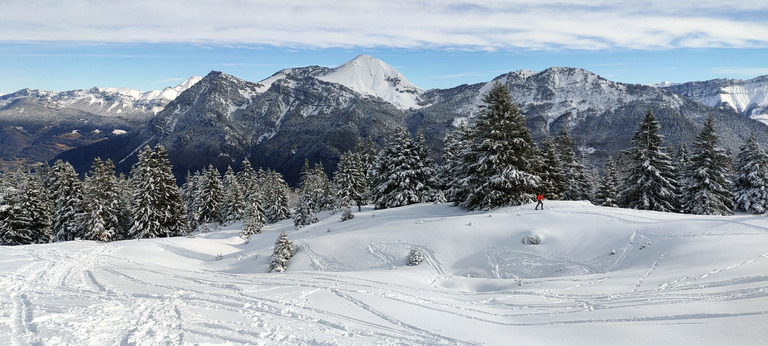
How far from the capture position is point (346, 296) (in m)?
10.8

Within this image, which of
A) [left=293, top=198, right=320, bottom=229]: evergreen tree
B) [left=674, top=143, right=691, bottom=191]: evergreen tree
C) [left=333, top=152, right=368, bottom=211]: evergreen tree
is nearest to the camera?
[left=674, top=143, right=691, bottom=191]: evergreen tree

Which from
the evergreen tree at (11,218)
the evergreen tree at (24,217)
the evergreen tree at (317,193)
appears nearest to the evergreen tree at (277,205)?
the evergreen tree at (317,193)

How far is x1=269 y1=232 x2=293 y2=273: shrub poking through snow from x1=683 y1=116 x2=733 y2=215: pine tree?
104 ft

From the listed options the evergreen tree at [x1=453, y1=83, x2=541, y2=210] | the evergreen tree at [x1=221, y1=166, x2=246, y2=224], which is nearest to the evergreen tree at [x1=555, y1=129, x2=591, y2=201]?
Result: the evergreen tree at [x1=453, y1=83, x2=541, y2=210]

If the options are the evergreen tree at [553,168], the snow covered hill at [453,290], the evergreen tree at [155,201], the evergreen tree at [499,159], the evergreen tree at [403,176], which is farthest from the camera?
the evergreen tree at [403,176]

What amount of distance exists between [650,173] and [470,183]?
51.4ft

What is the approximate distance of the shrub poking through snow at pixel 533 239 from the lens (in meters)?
17.0

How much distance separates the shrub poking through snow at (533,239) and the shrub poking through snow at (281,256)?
1285 cm

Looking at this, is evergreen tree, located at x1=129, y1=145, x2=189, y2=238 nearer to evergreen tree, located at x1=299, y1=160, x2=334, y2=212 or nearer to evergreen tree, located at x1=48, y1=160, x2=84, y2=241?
evergreen tree, located at x1=48, y1=160, x2=84, y2=241

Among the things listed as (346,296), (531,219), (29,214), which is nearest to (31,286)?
(346,296)

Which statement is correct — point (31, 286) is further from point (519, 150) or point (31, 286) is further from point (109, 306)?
point (519, 150)

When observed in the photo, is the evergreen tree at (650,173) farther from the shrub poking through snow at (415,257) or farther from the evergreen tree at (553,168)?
the shrub poking through snow at (415,257)

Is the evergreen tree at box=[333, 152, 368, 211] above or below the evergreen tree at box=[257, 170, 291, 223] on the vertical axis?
above

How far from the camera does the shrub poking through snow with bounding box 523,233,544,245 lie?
55.7 feet
